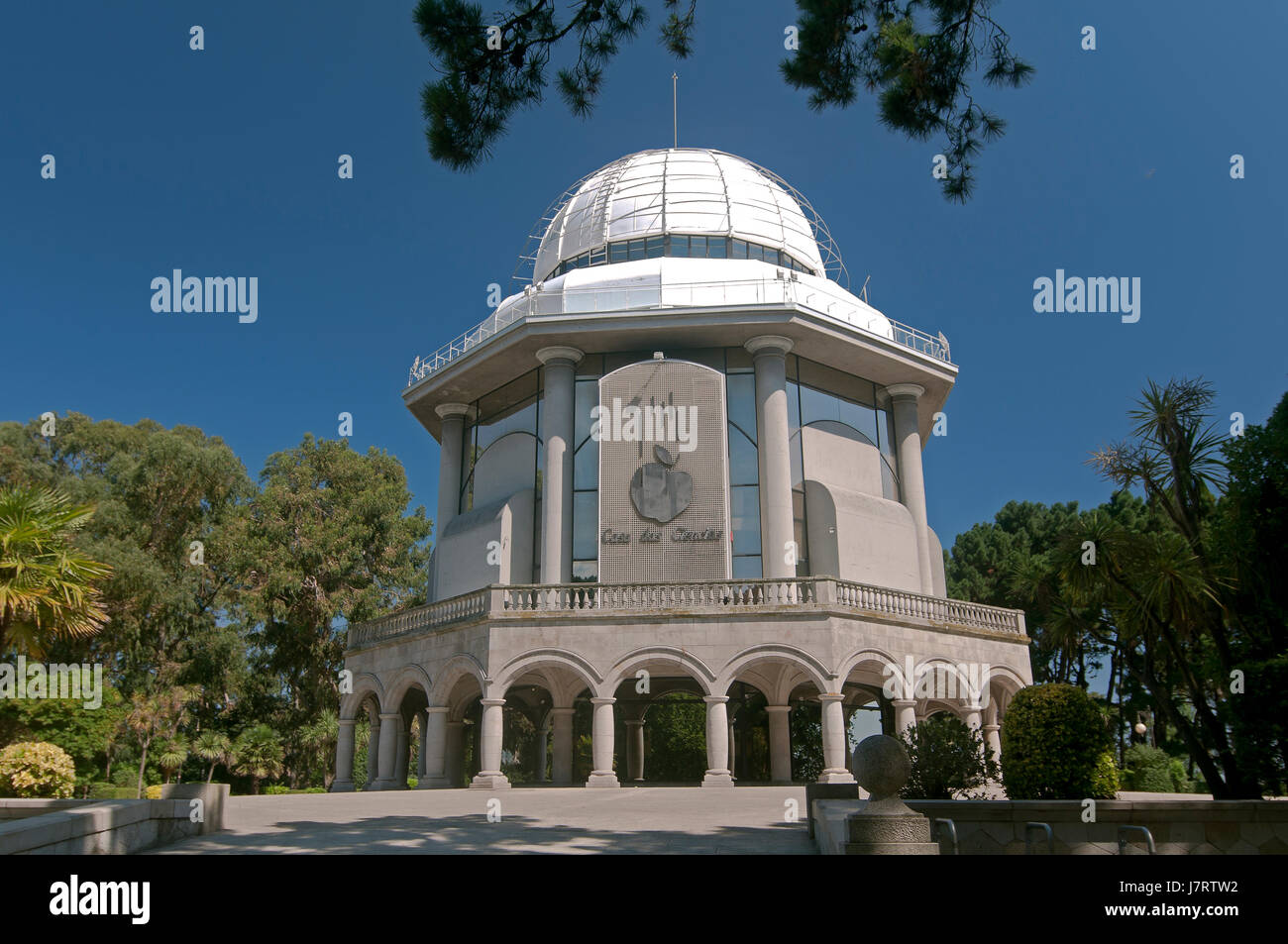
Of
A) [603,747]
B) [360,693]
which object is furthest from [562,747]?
[360,693]

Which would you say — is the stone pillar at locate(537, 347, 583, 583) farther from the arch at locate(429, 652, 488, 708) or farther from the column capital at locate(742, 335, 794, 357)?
the column capital at locate(742, 335, 794, 357)

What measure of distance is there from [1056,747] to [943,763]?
5.11ft

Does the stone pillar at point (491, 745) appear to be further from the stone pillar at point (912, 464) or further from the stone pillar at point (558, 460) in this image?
the stone pillar at point (912, 464)

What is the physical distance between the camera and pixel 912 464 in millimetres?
32156

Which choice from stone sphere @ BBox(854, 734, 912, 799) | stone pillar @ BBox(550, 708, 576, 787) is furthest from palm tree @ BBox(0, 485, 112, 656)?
stone sphere @ BBox(854, 734, 912, 799)

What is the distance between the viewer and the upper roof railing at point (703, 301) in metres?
30.3

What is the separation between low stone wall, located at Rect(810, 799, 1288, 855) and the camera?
10.7 meters

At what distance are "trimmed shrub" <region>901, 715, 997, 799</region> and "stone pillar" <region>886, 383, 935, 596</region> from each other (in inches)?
694

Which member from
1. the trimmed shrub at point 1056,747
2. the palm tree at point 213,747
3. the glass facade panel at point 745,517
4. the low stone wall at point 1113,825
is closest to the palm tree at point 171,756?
the palm tree at point 213,747

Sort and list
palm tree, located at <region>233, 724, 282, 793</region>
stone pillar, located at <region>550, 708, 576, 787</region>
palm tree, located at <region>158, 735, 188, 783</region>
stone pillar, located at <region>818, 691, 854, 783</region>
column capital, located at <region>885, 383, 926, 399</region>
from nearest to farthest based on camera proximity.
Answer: stone pillar, located at <region>818, 691, 854, 783</region>, stone pillar, located at <region>550, 708, 576, 787</region>, column capital, located at <region>885, 383, 926, 399</region>, palm tree, located at <region>158, 735, 188, 783</region>, palm tree, located at <region>233, 724, 282, 793</region>

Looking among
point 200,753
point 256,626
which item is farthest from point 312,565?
point 200,753

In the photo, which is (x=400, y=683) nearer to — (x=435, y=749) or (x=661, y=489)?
(x=435, y=749)
